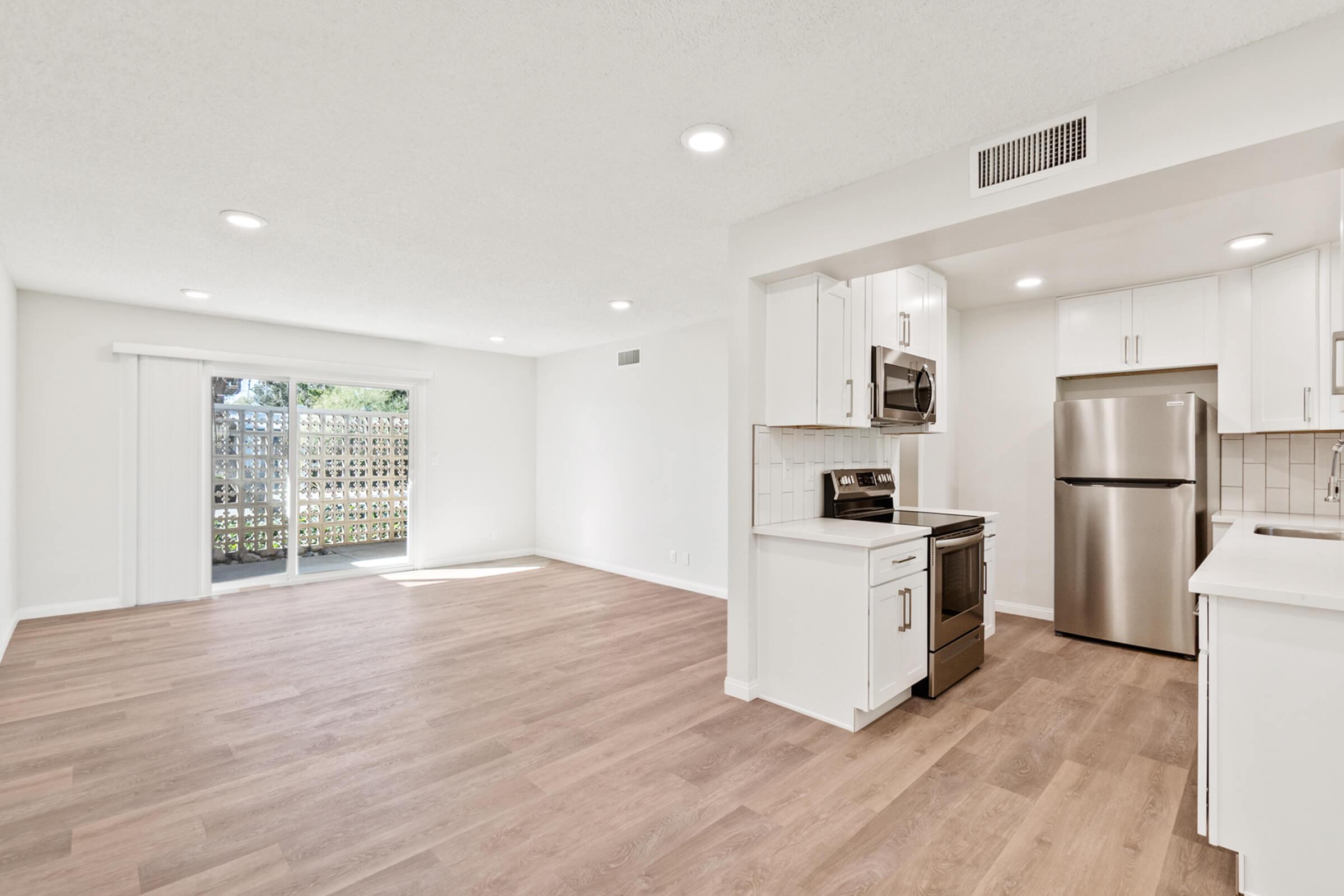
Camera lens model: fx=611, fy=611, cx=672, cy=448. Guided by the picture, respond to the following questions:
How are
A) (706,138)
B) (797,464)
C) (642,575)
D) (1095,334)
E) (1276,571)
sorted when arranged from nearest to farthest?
(1276,571) < (706,138) < (797,464) < (1095,334) < (642,575)

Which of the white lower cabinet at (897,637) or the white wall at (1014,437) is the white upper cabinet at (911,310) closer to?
the white wall at (1014,437)

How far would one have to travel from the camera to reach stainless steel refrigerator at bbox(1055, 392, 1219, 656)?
3.76m

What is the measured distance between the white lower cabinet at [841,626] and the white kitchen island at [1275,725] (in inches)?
45.4

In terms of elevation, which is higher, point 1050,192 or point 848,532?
point 1050,192

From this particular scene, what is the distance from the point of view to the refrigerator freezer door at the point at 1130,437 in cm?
375

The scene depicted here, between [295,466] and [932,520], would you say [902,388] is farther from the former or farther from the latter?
[295,466]

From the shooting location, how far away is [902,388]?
11.4ft

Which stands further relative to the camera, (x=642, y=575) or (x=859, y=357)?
(x=642, y=575)

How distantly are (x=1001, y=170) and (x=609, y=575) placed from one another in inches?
201

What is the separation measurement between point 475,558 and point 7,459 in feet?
12.8

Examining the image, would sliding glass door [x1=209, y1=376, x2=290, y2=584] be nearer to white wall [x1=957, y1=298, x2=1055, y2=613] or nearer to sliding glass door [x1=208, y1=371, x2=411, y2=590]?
sliding glass door [x1=208, y1=371, x2=411, y2=590]

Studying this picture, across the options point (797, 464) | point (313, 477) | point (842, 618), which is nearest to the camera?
point (842, 618)

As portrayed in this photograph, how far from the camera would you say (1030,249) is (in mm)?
3455

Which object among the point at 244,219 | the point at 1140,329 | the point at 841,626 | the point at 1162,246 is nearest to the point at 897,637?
the point at 841,626
